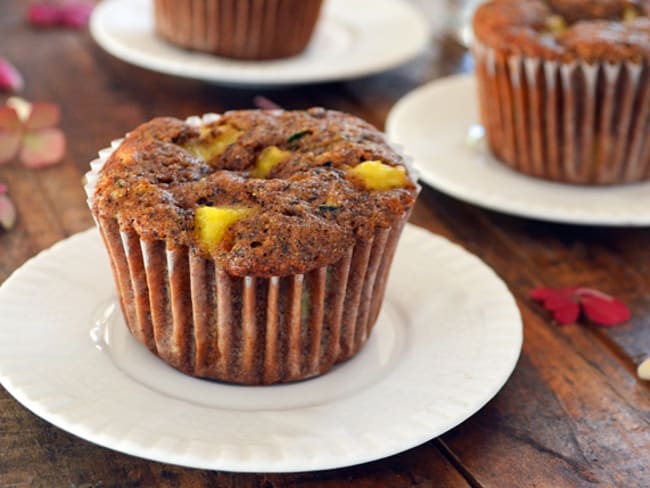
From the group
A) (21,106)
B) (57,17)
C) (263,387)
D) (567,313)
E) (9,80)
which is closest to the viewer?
(263,387)

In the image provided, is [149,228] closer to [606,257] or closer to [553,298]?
[553,298]

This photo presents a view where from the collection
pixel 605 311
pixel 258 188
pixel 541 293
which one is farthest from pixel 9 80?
pixel 605 311

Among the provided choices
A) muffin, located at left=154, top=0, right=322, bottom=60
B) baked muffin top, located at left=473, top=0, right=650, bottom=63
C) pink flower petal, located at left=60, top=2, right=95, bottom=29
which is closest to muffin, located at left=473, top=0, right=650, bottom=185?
baked muffin top, located at left=473, top=0, right=650, bottom=63

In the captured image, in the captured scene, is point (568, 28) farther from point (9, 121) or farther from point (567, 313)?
point (9, 121)

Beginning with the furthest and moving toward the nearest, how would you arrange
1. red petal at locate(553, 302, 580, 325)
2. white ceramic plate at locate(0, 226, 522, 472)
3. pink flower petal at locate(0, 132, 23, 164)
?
pink flower petal at locate(0, 132, 23, 164)
red petal at locate(553, 302, 580, 325)
white ceramic plate at locate(0, 226, 522, 472)

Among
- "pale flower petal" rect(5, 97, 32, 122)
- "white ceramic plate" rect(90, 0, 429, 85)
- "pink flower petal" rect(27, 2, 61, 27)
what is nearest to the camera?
"pale flower petal" rect(5, 97, 32, 122)

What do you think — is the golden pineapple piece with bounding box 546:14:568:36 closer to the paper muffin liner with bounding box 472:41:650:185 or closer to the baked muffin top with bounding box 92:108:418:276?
the paper muffin liner with bounding box 472:41:650:185

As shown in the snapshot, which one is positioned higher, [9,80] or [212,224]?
[212,224]
